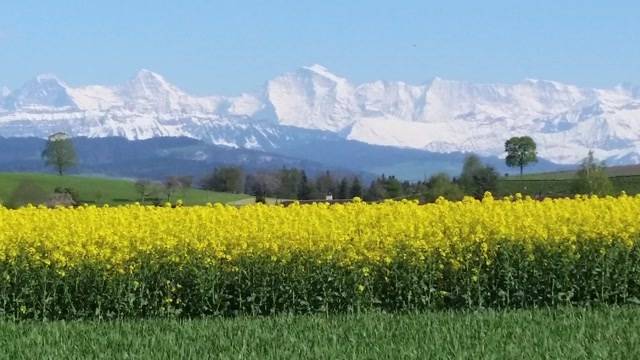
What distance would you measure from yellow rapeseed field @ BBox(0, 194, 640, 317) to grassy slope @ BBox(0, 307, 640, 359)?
1.44 meters

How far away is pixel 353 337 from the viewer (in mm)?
11961

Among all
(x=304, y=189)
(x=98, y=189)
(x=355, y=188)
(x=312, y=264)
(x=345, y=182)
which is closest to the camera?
(x=312, y=264)

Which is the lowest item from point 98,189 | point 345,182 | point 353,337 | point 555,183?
point 353,337

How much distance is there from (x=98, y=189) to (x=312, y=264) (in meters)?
133

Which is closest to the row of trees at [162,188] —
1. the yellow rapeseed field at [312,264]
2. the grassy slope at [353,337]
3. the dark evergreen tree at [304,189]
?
the dark evergreen tree at [304,189]

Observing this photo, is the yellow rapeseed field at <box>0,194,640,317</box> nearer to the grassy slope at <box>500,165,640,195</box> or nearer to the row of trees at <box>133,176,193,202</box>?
the grassy slope at <box>500,165,640,195</box>

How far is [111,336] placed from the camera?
41.0ft

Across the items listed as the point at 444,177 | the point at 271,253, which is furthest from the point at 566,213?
the point at 444,177

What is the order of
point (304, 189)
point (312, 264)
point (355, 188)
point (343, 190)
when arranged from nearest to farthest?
point (312, 264), point (355, 188), point (343, 190), point (304, 189)

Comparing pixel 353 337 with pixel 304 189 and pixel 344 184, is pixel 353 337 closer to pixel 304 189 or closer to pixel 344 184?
pixel 344 184

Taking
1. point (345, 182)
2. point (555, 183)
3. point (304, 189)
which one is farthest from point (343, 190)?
point (555, 183)

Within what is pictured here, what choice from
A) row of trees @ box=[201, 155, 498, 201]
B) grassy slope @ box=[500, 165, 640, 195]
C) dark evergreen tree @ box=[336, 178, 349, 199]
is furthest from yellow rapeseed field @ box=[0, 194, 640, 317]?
dark evergreen tree @ box=[336, 178, 349, 199]

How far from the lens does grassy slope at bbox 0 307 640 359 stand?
1077cm

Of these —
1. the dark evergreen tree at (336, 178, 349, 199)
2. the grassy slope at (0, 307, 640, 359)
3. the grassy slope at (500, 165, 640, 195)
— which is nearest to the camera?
the grassy slope at (0, 307, 640, 359)
